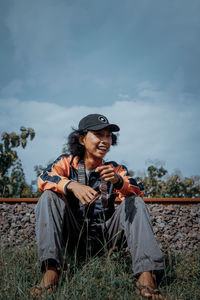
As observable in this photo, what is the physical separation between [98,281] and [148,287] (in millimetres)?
429

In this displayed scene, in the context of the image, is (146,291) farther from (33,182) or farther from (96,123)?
(33,182)

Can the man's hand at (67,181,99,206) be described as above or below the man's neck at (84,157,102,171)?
below

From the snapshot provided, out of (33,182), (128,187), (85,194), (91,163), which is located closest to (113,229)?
(128,187)

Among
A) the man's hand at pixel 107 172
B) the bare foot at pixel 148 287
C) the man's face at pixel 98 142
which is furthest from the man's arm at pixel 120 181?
the bare foot at pixel 148 287

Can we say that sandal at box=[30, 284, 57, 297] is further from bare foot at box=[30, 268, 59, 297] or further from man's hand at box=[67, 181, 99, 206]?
man's hand at box=[67, 181, 99, 206]

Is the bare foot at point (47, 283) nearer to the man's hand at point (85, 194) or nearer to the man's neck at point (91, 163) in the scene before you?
the man's hand at point (85, 194)

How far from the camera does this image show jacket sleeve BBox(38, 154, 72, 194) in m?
2.31

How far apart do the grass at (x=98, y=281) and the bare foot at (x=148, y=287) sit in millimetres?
58

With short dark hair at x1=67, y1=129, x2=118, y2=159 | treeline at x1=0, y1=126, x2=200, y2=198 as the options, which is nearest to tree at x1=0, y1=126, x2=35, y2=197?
treeline at x1=0, y1=126, x2=200, y2=198

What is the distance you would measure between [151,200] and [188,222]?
25.6 inches

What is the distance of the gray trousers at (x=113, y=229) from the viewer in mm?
2041

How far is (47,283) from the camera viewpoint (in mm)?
1895

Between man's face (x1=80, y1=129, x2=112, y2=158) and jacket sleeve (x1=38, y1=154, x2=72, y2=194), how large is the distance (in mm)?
275

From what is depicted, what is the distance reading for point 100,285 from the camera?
203cm
